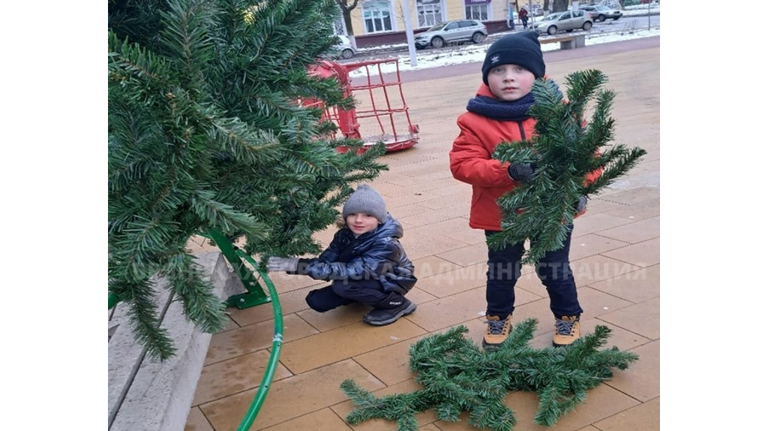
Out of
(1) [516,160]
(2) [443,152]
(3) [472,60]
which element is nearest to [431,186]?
(2) [443,152]

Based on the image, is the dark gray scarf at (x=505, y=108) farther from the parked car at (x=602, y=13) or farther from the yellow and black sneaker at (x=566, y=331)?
the parked car at (x=602, y=13)

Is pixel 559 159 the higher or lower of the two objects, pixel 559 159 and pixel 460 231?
the higher

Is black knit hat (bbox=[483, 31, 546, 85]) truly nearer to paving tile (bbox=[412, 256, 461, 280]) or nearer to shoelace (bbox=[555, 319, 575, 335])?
shoelace (bbox=[555, 319, 575, 335])

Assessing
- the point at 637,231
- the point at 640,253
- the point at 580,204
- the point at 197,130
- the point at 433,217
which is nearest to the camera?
the point at 197,130

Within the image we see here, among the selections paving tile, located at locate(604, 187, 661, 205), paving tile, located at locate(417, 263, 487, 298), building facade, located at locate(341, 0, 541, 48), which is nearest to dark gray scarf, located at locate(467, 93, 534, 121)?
paving tile, located at locate(417, 263, 487, 298)

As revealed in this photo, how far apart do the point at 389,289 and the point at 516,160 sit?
5.01 ft

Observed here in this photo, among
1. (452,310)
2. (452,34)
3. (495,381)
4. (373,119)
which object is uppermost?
(495,381)

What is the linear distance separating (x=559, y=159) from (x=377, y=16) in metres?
42.1

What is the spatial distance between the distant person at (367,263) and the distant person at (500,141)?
23.7 inches

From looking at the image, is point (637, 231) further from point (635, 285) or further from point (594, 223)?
point (635, 285)

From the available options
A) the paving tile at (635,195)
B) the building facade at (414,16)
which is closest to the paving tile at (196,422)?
the paving tile at (635,195)

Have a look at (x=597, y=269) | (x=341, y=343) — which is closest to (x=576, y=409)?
(x=341, y=343)

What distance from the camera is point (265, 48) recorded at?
2105mm

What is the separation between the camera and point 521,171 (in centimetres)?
274
